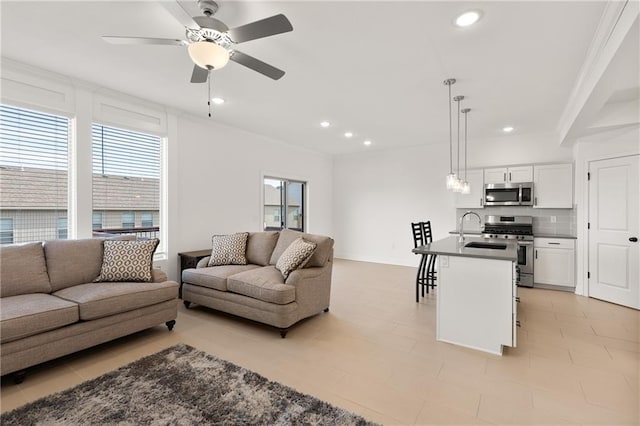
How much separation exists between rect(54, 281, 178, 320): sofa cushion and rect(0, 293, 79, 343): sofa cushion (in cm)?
9

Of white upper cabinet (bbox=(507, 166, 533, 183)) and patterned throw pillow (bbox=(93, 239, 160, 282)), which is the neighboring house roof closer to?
patterned throw pillow (bbox=(93, 239, 160, 282))

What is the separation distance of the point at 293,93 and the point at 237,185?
87.6 inches

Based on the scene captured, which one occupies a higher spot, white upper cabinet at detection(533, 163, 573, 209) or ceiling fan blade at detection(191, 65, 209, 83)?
ceiling fan blade at detection(191, 65, 209, 83)

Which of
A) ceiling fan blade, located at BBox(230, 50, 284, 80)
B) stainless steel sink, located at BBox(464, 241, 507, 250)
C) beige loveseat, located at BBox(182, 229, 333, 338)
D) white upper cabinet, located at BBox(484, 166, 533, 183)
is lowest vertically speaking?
beige loveseat, located at BBox(182, 229, 333, 338)

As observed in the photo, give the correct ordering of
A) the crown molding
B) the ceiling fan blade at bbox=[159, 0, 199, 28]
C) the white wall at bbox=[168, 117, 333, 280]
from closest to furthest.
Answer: the ceiling fan blade at bbox=[159, 0, 199, 28] < the crown molding < the white wall at bbox=[168, 117, 333, 280]

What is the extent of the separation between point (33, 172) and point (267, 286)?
2.78 meters

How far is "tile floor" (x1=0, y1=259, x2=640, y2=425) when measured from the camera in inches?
77.9

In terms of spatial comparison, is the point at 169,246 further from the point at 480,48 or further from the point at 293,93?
the point at 480,48

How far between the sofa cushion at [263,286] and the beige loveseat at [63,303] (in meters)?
0.66

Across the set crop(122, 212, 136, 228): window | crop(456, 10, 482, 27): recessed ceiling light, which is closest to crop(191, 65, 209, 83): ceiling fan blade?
crop(456, 10, 482, 27): recessed ceiling light

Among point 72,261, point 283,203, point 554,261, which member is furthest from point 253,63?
point 554,261

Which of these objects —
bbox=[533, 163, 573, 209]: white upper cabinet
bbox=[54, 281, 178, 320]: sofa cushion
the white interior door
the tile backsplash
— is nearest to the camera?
bbox=[54, 281, 178, 320]: sofa cushion

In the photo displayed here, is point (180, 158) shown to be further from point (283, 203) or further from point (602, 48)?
point (602, 48)

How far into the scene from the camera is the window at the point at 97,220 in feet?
12.0
